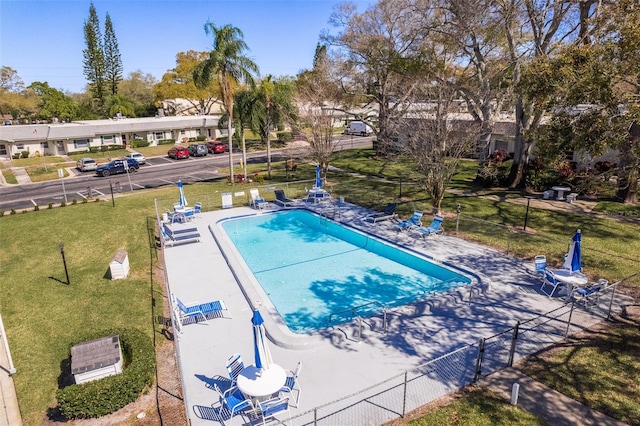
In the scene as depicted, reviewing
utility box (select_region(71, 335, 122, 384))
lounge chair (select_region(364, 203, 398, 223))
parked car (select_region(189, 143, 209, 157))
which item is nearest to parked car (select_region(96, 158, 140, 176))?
parked car (select_region(189, 143, 209, 157))

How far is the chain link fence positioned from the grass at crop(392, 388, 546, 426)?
1.33 ft

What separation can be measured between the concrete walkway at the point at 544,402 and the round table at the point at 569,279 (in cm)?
492

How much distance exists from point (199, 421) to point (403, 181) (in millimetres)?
25168

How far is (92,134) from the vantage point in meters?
51.9

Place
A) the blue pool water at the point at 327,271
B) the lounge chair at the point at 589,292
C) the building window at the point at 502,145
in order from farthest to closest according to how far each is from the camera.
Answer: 1. the building window at the point at 502,145
2. the blue pool water at the point at 327,271
3. the lounge chair at the point at 589,292

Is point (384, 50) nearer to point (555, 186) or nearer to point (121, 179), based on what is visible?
point (555, 186)

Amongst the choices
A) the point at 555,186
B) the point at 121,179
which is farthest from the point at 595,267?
the point at 121,179

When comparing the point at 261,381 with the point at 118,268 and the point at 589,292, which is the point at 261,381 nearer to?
the point at 118,268

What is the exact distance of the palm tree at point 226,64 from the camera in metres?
28.5

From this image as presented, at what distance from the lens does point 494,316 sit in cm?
1252

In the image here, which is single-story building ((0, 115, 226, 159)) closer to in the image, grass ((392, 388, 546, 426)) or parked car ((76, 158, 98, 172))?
parked car ((76, 158, 98, 172))

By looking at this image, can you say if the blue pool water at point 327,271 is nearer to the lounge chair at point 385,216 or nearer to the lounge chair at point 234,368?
the lounge chair at point 385,216

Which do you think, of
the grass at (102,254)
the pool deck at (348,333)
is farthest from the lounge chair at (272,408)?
the grass at (102,254)

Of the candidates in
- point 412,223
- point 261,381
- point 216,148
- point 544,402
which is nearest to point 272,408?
point 261,381
